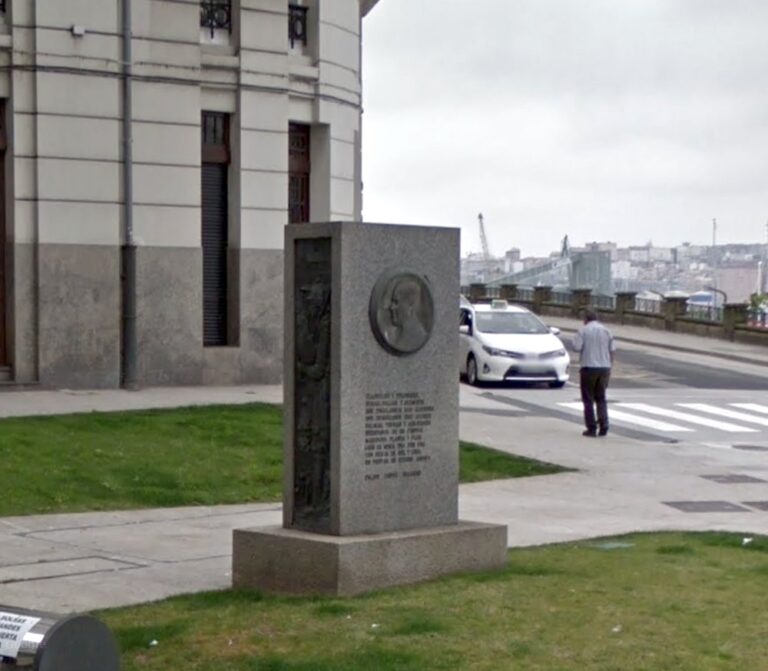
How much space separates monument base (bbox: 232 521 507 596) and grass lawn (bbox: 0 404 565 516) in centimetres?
492

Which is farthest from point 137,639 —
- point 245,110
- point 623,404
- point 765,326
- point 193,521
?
point 765,326

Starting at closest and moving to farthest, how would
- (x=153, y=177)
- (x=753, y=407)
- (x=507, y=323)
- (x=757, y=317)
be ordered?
(x=153, y=177) < (x=753, y=407) < (x=507, y=323) < (x=757, y=317)

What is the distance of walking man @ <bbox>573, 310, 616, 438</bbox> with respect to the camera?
23406mm

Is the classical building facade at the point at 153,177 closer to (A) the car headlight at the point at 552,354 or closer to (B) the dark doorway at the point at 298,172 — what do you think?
(B) the dark doorway at the point at 298,172

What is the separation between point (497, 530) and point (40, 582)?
3177mm

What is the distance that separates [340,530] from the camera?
10.2 meters

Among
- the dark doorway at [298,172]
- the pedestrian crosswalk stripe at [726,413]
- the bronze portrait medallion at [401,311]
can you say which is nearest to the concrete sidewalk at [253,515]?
the bronze portrait medallion at [401,311]

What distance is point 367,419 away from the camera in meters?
10.4

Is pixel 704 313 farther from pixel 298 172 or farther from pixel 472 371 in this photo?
pixel 298 172

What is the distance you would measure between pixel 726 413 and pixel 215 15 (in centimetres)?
1138

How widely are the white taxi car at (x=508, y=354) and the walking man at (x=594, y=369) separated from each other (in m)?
9.05

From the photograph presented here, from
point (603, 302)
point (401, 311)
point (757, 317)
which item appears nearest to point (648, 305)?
point (603, 302)

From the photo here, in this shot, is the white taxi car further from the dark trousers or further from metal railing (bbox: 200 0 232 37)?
metal railing (bbox: 200 0 232 37)

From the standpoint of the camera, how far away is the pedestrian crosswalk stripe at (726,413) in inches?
Answer: 1087
